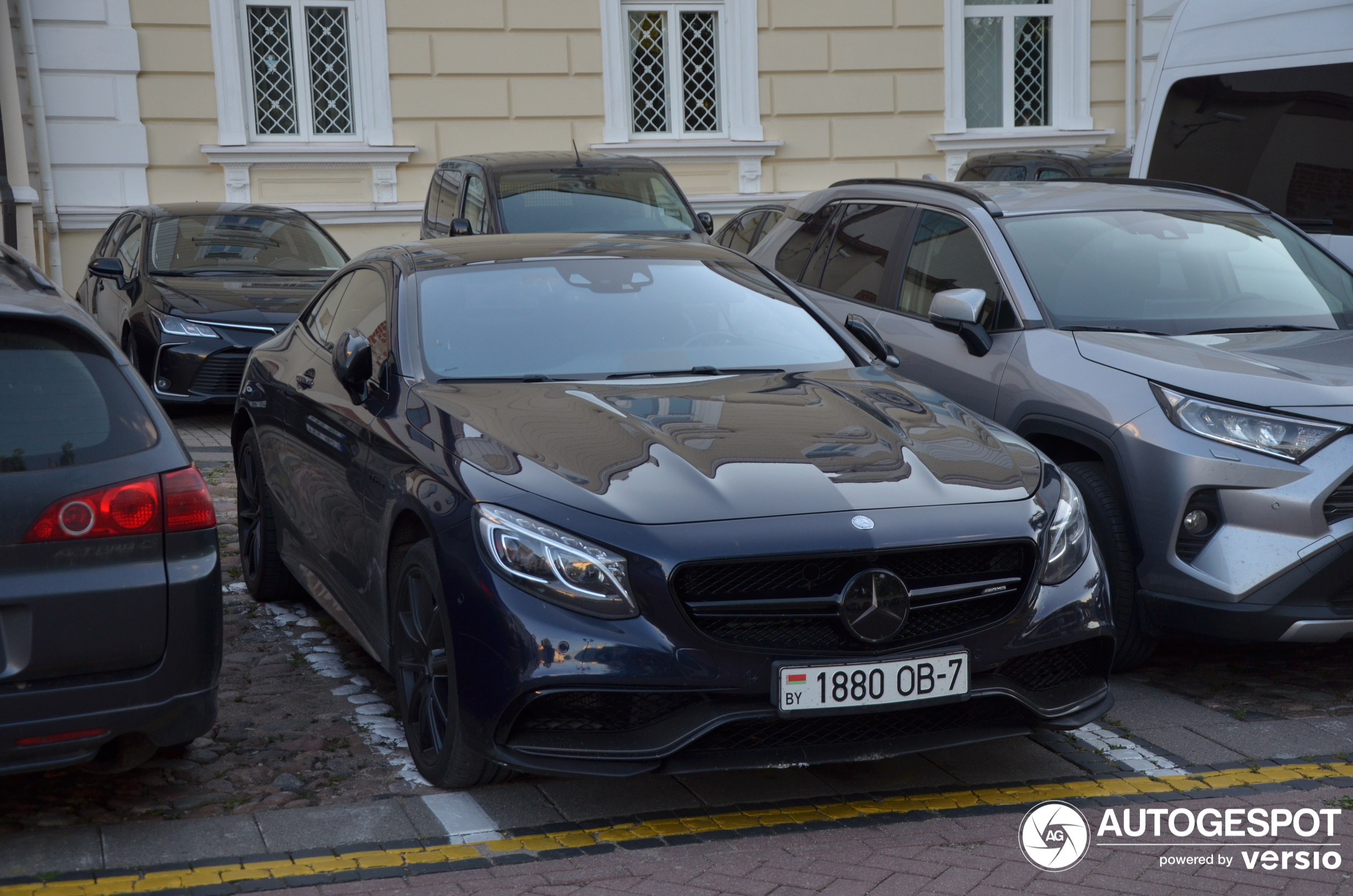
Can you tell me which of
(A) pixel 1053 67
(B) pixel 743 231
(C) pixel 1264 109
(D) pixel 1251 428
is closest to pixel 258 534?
(D) pixel 1251 428

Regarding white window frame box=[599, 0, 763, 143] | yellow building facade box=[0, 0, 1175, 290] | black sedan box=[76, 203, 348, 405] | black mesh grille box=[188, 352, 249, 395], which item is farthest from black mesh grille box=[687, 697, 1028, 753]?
white window frame box=[599, 0, 763, 143]

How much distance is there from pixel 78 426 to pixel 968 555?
7.24ft

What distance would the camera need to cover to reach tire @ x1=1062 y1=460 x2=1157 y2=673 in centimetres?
486

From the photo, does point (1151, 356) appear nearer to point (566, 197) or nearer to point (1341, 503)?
point (1341, 503)

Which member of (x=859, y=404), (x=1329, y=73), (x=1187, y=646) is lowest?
(x=1187, y=646)

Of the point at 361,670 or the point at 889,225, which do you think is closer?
the point at 361,670

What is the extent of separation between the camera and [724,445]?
4.02 metres

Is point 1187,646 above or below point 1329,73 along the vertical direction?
below

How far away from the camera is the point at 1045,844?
3.72 meters

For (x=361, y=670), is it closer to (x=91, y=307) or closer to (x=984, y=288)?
(x=984, y=288)

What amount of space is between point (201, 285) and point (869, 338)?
672cm

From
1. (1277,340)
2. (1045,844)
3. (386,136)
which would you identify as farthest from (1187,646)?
(386,136)

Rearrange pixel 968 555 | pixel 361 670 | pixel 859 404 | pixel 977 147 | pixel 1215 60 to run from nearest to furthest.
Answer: pixel 968 555, pixel 859 404, pixel 361 670, pixel 1215 60, pixel 977 147

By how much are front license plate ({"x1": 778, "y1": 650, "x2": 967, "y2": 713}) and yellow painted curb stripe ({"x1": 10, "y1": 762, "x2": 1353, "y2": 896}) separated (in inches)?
17.5
